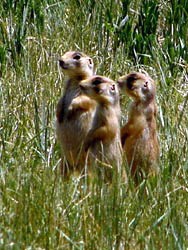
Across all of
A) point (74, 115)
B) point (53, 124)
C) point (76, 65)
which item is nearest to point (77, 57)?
point (76, 65)

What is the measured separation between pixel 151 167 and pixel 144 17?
2136mm

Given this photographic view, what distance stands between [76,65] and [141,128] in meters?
0.61

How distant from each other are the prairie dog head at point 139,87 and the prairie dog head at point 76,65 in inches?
10.5

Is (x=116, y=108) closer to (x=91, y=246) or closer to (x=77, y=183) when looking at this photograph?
(x=77, y=183)

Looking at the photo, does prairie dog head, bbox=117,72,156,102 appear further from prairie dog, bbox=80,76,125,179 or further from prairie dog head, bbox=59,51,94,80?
prairie dog head, bbox=59,51,94,80

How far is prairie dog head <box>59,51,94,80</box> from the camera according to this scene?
6.97 meters

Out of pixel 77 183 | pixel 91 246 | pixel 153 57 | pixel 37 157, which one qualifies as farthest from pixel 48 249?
pixel 153 57

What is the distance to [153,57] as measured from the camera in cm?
835

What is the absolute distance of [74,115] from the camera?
6.93 m

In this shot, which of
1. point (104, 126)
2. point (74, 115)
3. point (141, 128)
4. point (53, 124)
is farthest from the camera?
point (53, 124)

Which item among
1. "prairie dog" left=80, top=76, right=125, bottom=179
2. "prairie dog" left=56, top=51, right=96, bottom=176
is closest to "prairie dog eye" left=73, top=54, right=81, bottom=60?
"prairie dog" left=56, top=51, right=96, bottom=176

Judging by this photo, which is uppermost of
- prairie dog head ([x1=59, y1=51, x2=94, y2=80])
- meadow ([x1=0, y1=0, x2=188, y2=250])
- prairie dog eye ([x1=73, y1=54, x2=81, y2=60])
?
prairie dog eye ([x1=73, y1=54, x2=81, y2=60])

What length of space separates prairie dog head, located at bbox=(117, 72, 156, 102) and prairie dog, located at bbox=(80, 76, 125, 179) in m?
0.14

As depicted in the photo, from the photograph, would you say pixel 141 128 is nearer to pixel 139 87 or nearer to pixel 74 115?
pixel 139 87
